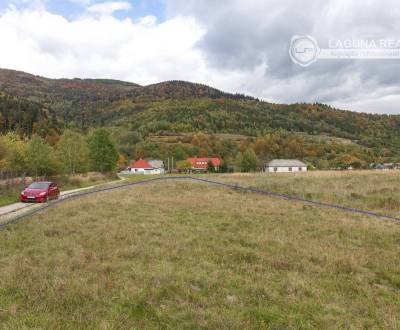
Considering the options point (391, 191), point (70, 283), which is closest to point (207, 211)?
point (70, 283)

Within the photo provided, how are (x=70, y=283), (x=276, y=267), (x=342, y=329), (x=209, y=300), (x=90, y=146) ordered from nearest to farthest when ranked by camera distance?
(x=342, y=329) < (x=209, y=300) < (x=70, y=283) < (x=276, y=267) < (x=90, y=146)

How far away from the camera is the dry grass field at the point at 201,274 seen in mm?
4930

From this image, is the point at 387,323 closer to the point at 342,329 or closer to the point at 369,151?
the point at 342,329

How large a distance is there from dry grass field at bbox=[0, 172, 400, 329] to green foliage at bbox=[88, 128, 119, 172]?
47.1 meters

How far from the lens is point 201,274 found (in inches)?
263

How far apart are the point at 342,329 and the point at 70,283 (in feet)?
16.1

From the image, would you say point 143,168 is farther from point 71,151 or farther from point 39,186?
point 39,186

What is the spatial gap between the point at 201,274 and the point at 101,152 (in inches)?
2170

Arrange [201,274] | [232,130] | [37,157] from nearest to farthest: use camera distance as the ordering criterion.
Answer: [201,274] < [37,157] < [232,130]

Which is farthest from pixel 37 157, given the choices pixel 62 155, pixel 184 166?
pixel 184 166

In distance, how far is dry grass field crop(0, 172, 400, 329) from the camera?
4930mm

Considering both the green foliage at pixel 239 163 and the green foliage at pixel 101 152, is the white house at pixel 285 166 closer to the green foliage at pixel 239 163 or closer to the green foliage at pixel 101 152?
the green foliage at pixel 239 163

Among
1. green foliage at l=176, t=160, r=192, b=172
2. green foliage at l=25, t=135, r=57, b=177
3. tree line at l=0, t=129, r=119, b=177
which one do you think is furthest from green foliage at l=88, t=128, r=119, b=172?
green foliage at l=176, t=160, r=192, b=172

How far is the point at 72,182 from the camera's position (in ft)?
120
